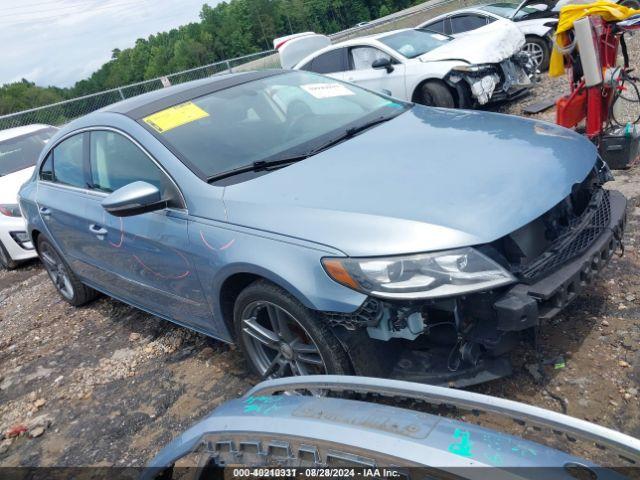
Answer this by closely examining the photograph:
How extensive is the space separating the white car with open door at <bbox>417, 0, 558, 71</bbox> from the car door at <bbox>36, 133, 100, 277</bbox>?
7.27 metres

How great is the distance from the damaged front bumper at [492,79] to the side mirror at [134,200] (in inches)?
221

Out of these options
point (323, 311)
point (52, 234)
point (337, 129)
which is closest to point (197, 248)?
point (323, 311)

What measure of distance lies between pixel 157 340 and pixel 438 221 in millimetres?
2622

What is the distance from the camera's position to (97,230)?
12.4 ft

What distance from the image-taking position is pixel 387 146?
3.04m

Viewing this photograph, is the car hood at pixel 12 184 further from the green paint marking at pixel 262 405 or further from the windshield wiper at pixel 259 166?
the green paint marking at pixel 262 405

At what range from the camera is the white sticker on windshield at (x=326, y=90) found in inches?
150

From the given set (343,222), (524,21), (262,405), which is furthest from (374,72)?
(262,405)

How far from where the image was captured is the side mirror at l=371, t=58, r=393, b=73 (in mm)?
7961

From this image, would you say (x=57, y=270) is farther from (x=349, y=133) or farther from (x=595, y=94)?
(x=595, y=94)

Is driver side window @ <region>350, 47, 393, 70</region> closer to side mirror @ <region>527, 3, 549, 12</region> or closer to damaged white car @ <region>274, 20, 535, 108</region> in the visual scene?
damaged white car @ <region>274, 20, 535, 108</region>

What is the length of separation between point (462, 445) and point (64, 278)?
4641mm

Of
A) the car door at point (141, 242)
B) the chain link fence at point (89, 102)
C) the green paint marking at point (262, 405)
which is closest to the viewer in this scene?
the green paint marking at point (262, 405)

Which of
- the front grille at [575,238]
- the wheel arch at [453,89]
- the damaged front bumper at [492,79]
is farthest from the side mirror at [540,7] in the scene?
the front grille at [575,238]
